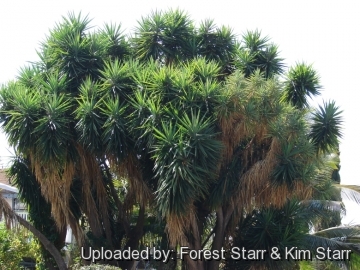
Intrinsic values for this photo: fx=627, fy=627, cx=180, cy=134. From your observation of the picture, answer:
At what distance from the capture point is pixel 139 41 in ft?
57.3

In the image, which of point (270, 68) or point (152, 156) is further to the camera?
point (270, 68)

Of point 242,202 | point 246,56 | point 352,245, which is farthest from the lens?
point 352,245

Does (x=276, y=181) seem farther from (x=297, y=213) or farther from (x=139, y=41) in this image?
(x=139, y=41)

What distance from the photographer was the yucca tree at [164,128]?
48.1 feet

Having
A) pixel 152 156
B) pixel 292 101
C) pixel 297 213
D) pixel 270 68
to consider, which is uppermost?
pixel 270 68

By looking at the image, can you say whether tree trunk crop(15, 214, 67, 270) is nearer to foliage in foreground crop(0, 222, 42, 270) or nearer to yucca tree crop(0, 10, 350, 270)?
yucca tree crop(0, 10, 350, 270)

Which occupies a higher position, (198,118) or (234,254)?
(198,118)

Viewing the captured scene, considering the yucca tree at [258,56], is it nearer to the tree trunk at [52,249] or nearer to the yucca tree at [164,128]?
the yucca tree at [164,128]

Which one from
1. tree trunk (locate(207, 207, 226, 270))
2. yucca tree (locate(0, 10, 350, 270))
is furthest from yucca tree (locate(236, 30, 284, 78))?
tree trunk (locate(207, 207, 226, 270))

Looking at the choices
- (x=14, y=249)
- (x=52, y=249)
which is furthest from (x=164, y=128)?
(x=14, y=249)

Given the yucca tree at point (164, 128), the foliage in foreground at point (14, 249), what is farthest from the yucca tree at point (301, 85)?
the foliage in foreground at point (14, 249)

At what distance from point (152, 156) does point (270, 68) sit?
4596 millimetres

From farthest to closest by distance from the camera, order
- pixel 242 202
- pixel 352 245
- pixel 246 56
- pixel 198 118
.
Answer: pixel 352 245 < pixel 246 56 < pixel 242 202 < pixel 198 118

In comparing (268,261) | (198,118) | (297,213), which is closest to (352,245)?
(297,213)
